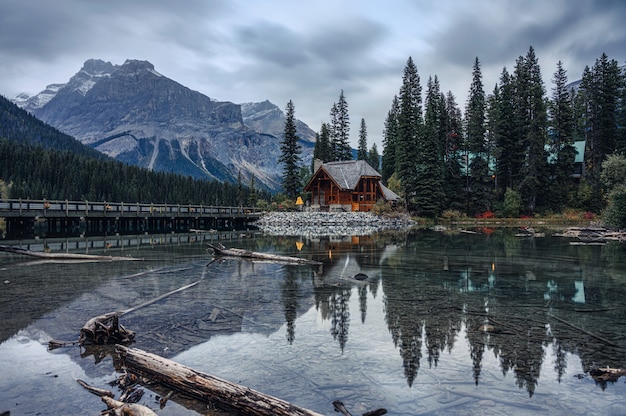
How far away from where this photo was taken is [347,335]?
9445mm

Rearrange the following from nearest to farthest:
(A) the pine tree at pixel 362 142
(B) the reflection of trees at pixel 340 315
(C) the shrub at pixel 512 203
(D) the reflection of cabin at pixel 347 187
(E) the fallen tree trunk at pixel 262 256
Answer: (B) the reflection of trees at pixel 340 315 < (E) the fallen tree trunk at pixel 262 256 < (C) the shrub at pixel 512 203 < (D) the reflection of cabin at pixel 347 187 < (A) the pine tree at pixel 362 142

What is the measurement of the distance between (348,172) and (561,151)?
30262 millimetres

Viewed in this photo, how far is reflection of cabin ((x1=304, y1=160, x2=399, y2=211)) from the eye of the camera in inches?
2402

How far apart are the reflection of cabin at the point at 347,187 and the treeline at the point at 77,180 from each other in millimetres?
20182

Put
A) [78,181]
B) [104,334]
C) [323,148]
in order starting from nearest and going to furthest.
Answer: [104,334] → [323,148] → [78,181]

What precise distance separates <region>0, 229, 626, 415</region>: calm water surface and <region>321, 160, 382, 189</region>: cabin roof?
139ft

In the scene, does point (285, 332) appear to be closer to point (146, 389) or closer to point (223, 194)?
point (146, 389)

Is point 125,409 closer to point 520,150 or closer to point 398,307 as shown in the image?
point 398,307

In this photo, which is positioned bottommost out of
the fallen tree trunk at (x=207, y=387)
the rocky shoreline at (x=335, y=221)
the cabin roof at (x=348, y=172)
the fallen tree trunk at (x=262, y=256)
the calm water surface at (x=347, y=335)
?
the calm water surface at (x=347, y=335)

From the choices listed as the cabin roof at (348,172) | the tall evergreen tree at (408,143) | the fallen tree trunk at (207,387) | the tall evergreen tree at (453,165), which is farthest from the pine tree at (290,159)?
the fallen tree trunk at (207,387)

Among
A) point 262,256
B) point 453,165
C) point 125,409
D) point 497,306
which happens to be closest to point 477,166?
point 453,165

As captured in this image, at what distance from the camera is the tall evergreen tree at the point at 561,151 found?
199ft

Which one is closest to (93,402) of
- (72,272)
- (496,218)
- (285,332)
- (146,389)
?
(146,389)

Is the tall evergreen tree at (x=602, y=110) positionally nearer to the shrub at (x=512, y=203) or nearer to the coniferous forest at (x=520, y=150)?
the coniferous forest at (x=520, y=150)
